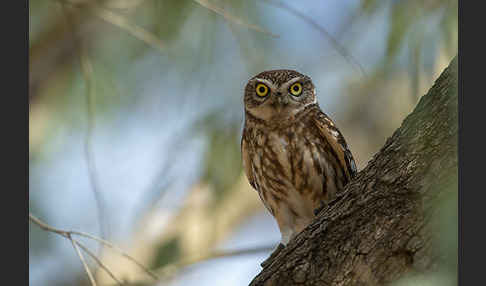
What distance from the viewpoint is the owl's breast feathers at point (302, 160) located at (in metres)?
2.87

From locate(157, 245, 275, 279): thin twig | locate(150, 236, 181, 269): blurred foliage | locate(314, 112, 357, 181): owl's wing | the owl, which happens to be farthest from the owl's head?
locate(150, 236, 181, 269): blurred foliage

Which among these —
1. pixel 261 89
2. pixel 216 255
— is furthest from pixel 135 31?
pixel 216 255

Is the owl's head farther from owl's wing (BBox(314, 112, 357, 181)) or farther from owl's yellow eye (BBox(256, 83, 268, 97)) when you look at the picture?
owl's wing (BBox(314, 112, 357, 181))

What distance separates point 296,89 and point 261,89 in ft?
0.58

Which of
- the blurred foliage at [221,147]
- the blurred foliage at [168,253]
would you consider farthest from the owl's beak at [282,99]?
the blurred foliage at [168,253]

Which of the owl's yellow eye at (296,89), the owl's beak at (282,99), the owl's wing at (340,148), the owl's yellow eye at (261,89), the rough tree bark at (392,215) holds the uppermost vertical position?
the owl's yellow eye at (261,89)

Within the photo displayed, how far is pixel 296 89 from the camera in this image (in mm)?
3168

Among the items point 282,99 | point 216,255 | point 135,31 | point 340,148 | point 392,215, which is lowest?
point 392,215

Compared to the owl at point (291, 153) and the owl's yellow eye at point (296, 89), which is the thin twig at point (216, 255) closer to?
the owl at point (291, 153)

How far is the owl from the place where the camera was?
9.43 ft

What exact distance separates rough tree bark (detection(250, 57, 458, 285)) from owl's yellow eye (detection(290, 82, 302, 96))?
121 centimetres

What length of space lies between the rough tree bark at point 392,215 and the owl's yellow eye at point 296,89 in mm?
1207

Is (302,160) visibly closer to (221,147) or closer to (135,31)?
(221,147)

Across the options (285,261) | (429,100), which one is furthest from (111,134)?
(429,100)
